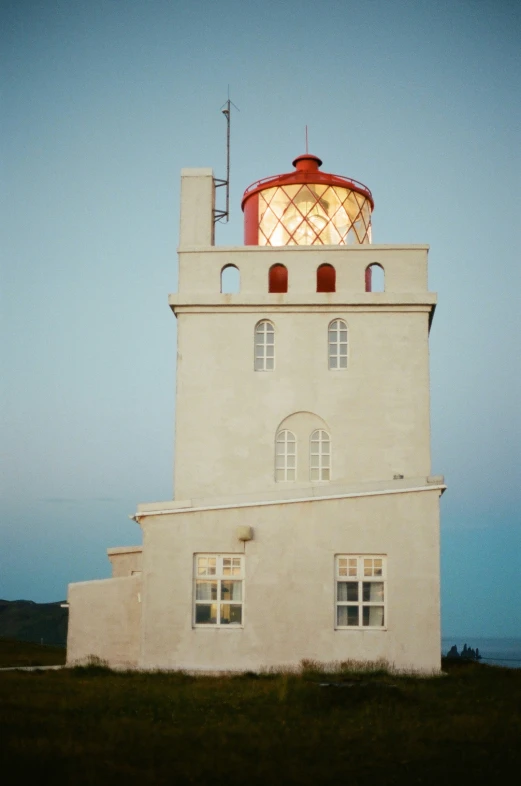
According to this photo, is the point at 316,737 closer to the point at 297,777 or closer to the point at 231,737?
the point at 231,737

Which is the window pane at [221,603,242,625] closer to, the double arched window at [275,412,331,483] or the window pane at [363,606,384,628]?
the window pane at [363,606,384,628]

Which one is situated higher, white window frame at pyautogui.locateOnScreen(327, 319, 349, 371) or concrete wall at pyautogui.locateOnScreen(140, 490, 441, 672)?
white window frame at pyautogui.locateOnScreen(327, 319, 349, 371)

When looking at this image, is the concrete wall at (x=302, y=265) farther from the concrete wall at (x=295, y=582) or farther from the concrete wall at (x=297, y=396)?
the concrete wall at (x=295, y=582)

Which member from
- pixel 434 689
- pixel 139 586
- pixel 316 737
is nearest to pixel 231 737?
pixel 316 737

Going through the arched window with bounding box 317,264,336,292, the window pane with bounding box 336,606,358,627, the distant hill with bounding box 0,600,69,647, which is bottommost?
the distant hill with bounding box 0,600,69,647

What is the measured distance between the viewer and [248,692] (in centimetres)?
1412

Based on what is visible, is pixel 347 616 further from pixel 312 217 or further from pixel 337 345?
pixel 312 217

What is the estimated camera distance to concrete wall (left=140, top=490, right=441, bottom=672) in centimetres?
1773

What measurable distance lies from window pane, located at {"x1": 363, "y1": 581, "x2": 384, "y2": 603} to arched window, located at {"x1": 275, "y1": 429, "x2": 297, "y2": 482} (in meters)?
4.97

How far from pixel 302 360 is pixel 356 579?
21.3 feet

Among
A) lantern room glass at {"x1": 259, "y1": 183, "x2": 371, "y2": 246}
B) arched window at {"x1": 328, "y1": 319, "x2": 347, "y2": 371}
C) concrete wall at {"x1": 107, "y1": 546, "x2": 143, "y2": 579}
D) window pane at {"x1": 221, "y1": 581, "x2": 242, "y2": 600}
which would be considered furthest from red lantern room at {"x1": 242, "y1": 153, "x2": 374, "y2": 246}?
window pane at {"x1": 221, "y1": 581, "x2": 242, "y2": 600}

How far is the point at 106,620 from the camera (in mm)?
20125

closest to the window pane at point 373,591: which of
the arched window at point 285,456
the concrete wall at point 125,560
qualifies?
the arched window at point 285,456

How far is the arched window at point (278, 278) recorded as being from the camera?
78.5 feet
